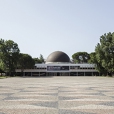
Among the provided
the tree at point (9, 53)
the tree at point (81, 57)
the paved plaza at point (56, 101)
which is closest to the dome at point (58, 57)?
the tree at point (81, 57)

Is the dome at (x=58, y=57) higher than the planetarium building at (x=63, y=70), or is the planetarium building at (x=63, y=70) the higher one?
the dome at (x=58, y=57)

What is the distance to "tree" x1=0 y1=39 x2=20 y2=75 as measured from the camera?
75.2 metres

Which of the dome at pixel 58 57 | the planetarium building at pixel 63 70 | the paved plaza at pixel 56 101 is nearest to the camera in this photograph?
the paved plaza at pixel 56 101

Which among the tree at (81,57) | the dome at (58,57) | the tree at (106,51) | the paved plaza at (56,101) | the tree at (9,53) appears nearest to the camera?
the paved plaza at (56,101)

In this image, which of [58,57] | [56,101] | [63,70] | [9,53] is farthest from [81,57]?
[56,101]

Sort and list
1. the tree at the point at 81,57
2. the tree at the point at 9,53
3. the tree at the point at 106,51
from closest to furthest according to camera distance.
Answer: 1. the tree at the point at 106,51
2. the tree at the point at 9,53
3. the tree at the point at 81,57

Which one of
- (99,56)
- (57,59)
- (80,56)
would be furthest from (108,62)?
(80,56)

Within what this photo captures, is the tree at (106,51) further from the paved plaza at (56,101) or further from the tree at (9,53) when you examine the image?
the paved plaza at (56,101)

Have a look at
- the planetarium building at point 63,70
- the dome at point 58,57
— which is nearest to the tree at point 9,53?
the planetarium building at point 63,70

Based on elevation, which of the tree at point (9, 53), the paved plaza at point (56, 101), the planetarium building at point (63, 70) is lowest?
the paved plaza at point (56, 101)

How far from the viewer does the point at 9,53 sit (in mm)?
77062

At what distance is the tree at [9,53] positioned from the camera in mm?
75250

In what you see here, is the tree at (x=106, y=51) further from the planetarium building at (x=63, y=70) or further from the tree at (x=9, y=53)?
the planetarium building at (x=63, y=70)

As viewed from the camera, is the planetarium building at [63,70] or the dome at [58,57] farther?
the dome at [58,57]
